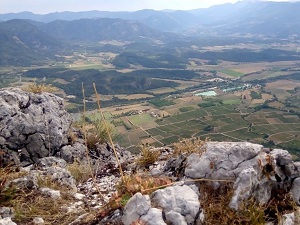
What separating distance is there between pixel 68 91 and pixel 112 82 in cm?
2756

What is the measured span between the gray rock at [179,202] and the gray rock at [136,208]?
0.63 feet

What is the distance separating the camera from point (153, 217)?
5.06 metres

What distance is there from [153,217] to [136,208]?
0.33 meters

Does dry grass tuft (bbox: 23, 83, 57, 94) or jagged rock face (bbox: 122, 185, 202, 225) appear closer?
jagged rock face (bbox: 122, 185, 202, 225)

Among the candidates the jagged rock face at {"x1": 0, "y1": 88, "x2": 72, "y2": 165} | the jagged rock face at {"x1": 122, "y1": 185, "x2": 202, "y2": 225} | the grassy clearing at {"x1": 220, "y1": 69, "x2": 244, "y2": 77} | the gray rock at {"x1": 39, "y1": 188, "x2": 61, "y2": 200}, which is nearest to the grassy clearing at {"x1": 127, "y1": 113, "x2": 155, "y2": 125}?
the jagged rock face at {"x1": 0, "y1": 88, "x2": 72, "y2": 165}

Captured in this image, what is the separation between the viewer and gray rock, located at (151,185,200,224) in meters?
5.30

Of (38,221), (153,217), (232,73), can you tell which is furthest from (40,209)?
(232,73)

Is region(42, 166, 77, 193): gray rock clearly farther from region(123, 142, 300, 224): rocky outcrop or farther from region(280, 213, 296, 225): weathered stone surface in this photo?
region(280, 213, 296, 225): weathered stone surface

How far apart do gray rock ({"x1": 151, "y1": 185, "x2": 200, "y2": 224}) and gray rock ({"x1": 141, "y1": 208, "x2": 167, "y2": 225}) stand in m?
0.19

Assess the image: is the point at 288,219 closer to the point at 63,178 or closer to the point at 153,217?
the point at 153,217

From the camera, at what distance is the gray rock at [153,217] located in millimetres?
4980

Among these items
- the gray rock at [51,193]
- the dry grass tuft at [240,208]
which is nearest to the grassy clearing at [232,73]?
the dry grass tuft at [240,208]

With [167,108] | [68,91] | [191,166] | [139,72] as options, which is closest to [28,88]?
[191,166]

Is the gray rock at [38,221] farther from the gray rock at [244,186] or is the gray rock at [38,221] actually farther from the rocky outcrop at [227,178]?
the gray rock at [244,186]
